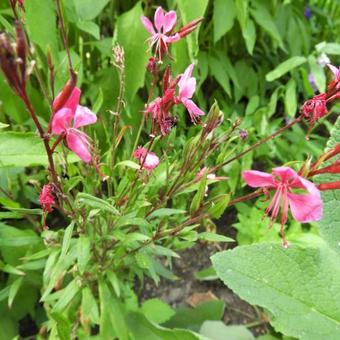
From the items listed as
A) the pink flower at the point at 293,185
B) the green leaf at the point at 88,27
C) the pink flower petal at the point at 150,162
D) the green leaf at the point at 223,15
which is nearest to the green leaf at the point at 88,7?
the green leaf at the point at 88,27

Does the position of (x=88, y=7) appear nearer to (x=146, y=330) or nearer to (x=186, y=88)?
(x=186, y=88)

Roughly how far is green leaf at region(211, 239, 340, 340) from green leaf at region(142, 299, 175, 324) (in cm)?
68

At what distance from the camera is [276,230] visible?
4.90 ft

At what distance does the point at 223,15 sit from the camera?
1453 millimetres

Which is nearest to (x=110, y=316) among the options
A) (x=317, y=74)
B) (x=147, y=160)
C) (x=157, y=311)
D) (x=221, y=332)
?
(x=157, y=311)

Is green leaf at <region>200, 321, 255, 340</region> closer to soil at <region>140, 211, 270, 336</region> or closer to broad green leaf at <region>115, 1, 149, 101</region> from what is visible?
soil at <region>140, 211, 270, 336</region>

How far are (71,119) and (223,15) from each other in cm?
97

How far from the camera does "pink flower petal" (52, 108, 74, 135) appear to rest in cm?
54

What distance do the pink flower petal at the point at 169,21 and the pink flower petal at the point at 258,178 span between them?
0.31 metres

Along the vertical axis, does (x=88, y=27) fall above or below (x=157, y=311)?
→ above

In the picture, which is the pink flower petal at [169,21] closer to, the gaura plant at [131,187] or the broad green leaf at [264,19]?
the gaura plant at [131,187]

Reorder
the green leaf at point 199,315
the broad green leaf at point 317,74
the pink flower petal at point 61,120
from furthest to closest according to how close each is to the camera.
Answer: the broad green leaf at point 317,74
the green leaf at point 199,315
the pink flower petal at point 61,120

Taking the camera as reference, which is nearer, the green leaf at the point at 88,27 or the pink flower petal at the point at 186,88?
the pink flower petal at the point at 186,88

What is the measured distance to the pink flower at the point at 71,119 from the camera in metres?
0.54
